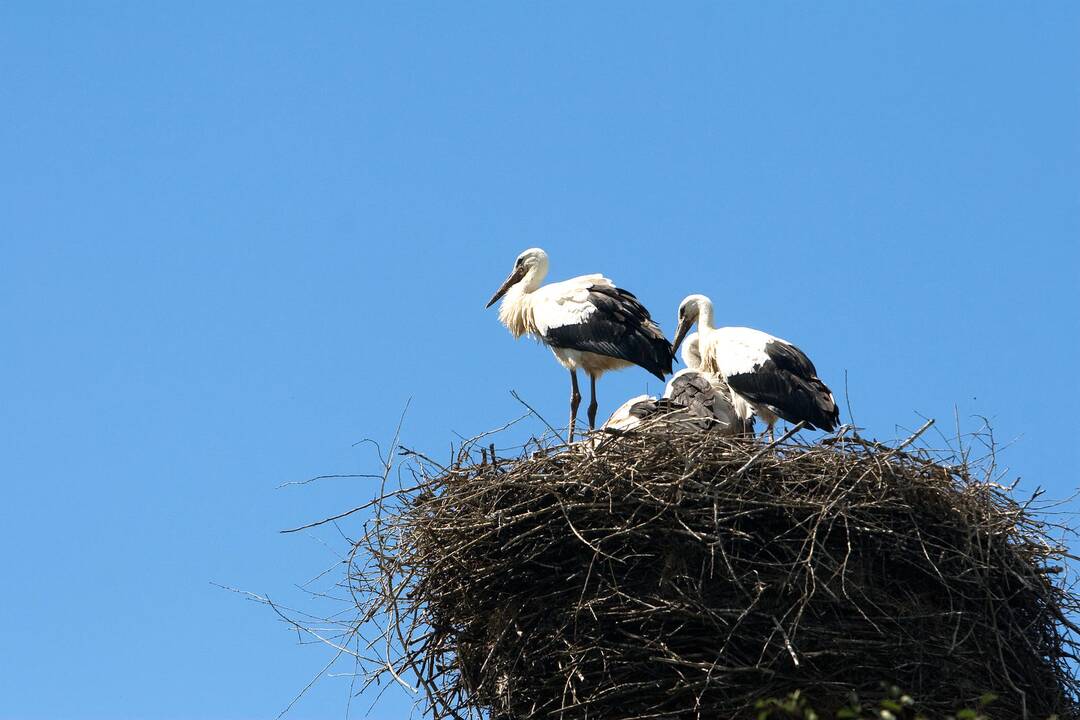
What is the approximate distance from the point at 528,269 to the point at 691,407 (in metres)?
2.83

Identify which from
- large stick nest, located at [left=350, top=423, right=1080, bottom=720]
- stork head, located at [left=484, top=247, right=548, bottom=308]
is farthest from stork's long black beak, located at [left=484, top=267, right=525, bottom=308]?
large stick nest, located at [left=350, top=423, right=1080, bottom=720]

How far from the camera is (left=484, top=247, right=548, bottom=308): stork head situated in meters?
12.1

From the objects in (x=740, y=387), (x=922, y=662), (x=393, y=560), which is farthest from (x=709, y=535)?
(x=740, y=387)

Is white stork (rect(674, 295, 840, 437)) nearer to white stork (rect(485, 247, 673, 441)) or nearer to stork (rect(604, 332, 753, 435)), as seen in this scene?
stork (rect(604, 332, 753, 435))

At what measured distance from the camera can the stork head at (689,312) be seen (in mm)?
11180

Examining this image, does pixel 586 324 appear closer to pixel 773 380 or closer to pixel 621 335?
pixel 621 335

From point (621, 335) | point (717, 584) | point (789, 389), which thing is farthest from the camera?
point (621, 335)

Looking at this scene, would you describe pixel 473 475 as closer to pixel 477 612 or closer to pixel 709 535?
pixel 477 612

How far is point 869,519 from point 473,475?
1.98 m

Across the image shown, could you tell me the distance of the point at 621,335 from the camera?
11.1 metres

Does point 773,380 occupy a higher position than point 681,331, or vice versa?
point 681,331

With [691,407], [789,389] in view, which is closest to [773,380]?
[789,389]

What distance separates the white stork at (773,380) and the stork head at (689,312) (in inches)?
24.4

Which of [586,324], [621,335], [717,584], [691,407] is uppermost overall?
[586,324]
